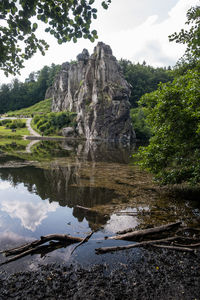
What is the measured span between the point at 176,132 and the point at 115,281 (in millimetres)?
7910

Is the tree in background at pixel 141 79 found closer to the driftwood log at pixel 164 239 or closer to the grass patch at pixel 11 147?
the grass patch at pixel 11 147

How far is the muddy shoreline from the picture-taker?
419 cm

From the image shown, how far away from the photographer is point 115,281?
4.58 m

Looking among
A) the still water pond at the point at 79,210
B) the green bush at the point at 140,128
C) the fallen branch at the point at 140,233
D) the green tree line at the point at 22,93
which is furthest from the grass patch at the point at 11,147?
the green tree line at the point at 22,93

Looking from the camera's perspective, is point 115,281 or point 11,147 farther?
point 11,147

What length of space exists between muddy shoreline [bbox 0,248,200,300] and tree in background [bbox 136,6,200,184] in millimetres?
5321

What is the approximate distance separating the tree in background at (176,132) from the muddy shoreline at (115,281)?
5.32 metres

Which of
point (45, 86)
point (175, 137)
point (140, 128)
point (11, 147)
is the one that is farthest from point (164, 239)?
point (45, 86)

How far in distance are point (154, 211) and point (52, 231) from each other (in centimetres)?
463

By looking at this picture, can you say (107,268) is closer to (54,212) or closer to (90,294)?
(90,294)

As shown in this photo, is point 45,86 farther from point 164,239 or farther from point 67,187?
point 164,239

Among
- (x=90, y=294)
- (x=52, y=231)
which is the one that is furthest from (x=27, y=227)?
(x=90, y=294)

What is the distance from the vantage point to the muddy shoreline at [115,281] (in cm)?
419

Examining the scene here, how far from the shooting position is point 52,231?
720 centimetres
